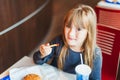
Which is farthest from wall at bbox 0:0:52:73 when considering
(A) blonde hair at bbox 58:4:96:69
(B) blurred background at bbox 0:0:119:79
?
(A) blonde hair at bbox 58:4:96:69

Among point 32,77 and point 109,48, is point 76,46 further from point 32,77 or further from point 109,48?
point 109,48

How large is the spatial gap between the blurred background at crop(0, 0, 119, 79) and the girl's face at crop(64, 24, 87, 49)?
896mm

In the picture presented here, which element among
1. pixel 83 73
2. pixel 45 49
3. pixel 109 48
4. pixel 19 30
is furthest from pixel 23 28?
pixel 83 73

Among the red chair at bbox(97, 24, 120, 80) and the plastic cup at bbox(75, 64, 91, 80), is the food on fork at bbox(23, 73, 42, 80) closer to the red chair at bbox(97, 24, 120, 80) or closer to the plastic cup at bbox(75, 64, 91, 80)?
the plastic cup at bbox(75, 64, 91, 80)

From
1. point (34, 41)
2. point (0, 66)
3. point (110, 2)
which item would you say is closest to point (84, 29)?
point (110, 2)

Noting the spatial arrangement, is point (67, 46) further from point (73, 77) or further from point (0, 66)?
point (0, 66)

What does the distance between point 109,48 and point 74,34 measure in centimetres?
55

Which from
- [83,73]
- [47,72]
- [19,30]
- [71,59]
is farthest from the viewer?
[19,30]

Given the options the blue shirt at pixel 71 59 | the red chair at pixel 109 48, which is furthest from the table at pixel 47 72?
the red chair at pixel 109 48

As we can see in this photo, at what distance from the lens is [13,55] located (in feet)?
7.14

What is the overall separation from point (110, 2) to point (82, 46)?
2.19ft

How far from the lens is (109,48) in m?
1.61

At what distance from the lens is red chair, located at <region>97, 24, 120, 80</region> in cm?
155

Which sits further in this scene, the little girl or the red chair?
the red chair
